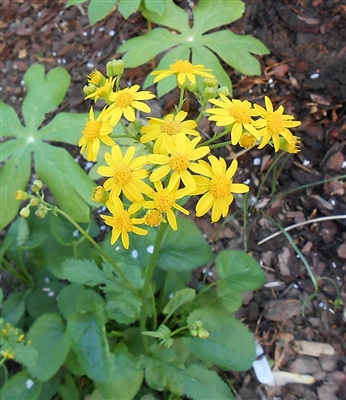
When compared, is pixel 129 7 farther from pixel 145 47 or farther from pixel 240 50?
pixel 240 50

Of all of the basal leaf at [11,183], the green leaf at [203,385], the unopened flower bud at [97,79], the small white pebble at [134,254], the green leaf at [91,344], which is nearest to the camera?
the unopened flower bud at [97,79]

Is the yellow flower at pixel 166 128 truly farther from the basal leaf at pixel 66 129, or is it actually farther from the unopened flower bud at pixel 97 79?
the basal leaf at pixel 66 129

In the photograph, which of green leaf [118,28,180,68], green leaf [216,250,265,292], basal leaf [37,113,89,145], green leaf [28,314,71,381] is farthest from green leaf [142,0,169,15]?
green leaf [28,314,71,381]

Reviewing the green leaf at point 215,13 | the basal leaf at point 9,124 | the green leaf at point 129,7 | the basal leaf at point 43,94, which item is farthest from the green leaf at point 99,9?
the basal leaf at point 9,124

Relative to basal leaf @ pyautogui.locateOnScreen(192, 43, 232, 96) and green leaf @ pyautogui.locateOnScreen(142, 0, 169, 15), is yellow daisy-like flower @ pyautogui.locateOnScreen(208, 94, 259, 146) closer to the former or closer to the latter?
basal leaf @ pyautogui.locateOnScreen(192, 43, 232, 96)

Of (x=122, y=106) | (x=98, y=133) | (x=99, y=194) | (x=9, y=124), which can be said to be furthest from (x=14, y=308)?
(x=122, y=106)

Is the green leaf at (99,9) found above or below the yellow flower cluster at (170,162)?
above

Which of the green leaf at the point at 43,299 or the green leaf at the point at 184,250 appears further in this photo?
the green leaf at the point at 43,299
